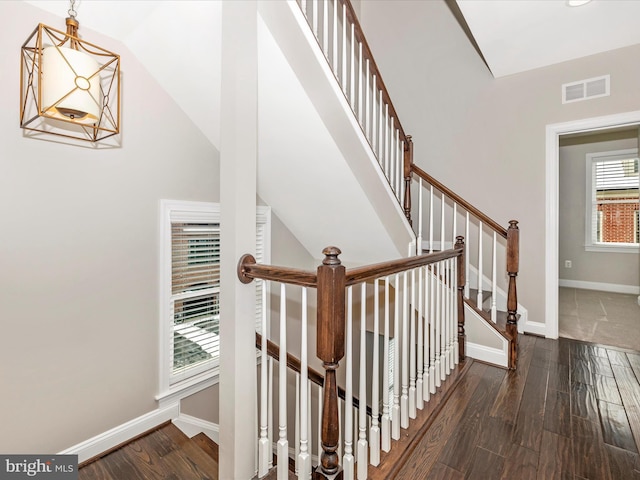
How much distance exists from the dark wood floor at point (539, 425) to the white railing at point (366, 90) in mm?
1712

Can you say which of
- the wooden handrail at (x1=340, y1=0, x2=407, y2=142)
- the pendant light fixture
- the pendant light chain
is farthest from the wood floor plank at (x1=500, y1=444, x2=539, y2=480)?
the pendant light chain

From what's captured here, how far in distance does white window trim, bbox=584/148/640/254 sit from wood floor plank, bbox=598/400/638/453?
14.9 ft

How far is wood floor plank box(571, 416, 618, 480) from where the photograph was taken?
1.60 meters

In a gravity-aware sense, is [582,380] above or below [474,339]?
below

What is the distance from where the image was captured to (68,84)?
71.0 inches

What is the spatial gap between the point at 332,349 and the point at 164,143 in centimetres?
212

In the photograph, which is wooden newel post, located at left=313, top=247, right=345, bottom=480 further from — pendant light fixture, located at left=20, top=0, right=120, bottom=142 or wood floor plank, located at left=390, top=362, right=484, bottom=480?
pendant light fixture, located at left=20, top=0, right=120, bottom=142

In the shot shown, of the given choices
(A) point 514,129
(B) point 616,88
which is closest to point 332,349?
(A) point 514,129

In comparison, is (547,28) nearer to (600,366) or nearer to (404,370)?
(600,366)

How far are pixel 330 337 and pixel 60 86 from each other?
196 cm

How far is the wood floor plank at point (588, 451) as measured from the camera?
1.60 meters

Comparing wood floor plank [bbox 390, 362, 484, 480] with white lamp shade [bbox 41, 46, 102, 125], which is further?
white lamp shade [bbox 41, 46, 102, 125]

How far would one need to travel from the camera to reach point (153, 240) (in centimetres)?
247

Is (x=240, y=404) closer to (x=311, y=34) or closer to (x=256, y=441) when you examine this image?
(x=256, y=441)
